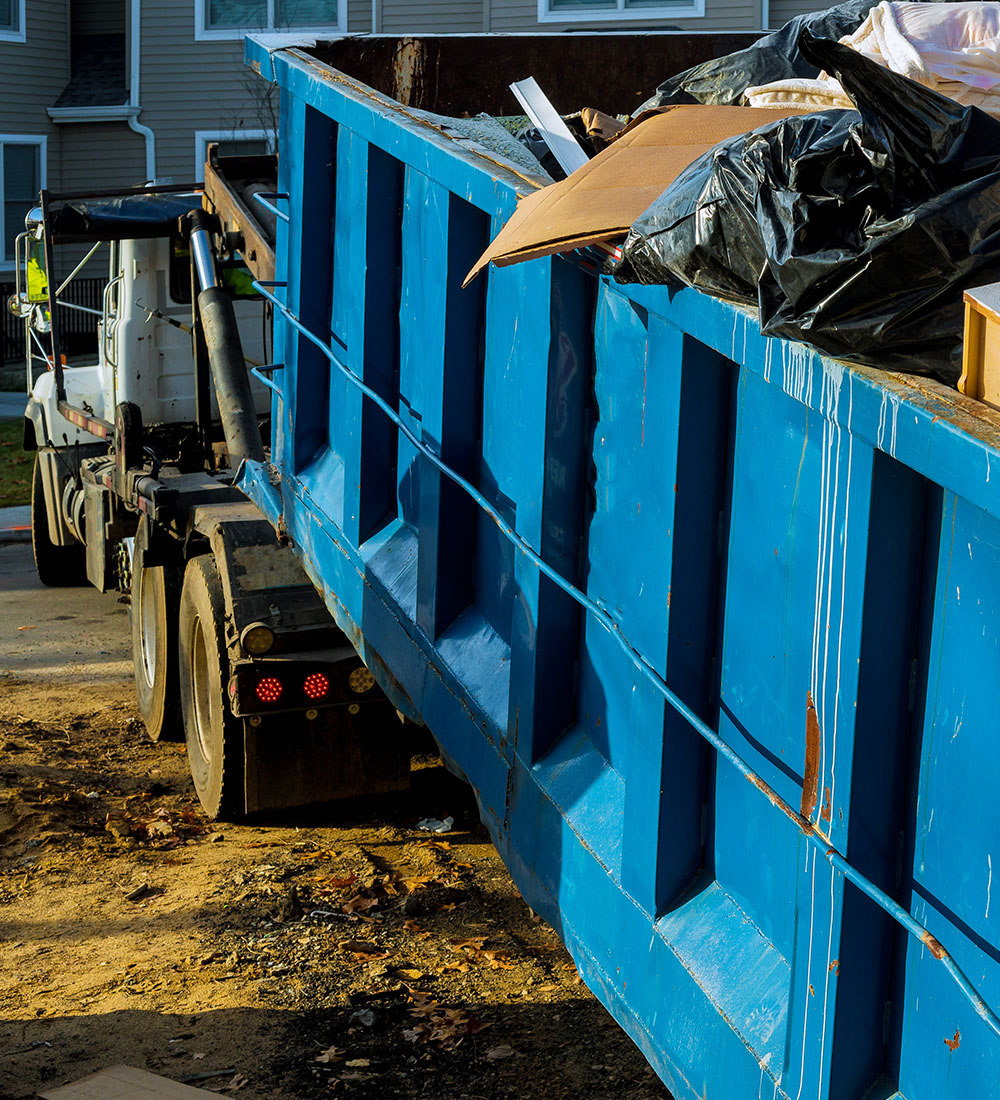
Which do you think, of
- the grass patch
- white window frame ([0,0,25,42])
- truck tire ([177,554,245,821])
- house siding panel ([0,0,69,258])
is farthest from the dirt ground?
white window frame ([0,0,25,42])

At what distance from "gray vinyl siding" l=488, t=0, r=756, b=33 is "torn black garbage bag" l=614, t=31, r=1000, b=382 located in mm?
15790

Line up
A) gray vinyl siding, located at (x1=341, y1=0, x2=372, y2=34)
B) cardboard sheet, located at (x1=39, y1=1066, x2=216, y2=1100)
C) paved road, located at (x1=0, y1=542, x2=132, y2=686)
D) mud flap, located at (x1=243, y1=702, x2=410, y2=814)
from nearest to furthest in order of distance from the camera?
cardboard sheet, located at (x1=39, y1=1066, x2=216, y2=1100)
mud flap, located at (x1=243, y1=702, x2=410, y2=814)
paved road, located at (x1=0, y1=542, x2=132, y2=686)
gray vinyl siding, located at (x1=341, y1=0, x2=372, y2=34)

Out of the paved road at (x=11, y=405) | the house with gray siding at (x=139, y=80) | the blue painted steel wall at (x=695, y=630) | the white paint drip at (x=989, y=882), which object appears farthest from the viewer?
the house with gray siding at (x=139, y=80)

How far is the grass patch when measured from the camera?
522 inches

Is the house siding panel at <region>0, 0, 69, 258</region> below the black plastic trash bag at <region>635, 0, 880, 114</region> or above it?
above

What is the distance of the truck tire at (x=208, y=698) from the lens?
575 cm

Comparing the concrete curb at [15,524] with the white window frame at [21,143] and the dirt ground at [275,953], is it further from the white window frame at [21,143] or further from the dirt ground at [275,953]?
the white window frame at [21,143]

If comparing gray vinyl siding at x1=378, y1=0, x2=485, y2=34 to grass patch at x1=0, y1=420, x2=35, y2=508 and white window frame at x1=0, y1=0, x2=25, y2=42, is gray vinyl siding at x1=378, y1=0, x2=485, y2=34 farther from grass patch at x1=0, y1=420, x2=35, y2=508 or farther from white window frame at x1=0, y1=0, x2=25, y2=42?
grass patch at x1=0, y1=420, x2=35, y2=508

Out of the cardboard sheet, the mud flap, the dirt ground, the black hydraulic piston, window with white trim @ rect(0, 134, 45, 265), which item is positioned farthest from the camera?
window with white trim @ rect(0, 134, 45, 265)

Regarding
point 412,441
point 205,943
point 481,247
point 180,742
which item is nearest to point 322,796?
point 205,943

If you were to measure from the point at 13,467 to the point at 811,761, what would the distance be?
1366cm

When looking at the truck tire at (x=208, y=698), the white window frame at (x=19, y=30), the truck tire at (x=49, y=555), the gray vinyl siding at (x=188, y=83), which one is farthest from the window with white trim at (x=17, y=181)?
the truck tire at (x=208, y=698)

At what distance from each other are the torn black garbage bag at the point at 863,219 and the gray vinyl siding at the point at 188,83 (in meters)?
18.6

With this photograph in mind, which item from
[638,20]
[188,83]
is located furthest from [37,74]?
[638,20]
